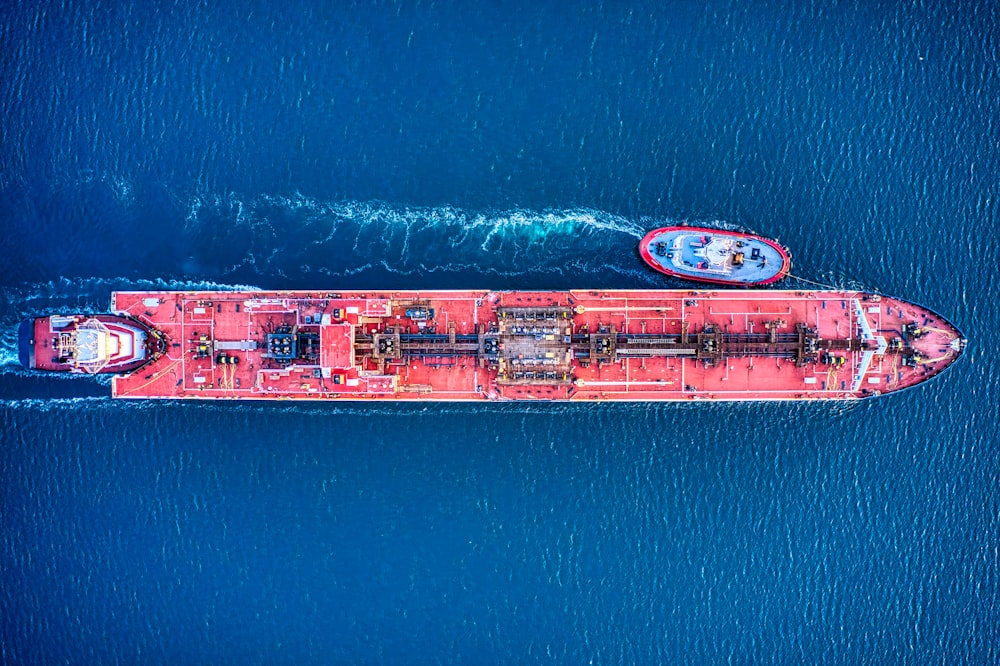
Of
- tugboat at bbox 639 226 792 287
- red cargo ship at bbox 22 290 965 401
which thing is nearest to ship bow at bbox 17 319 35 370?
red cargo ship at bbox 22 290 965 401

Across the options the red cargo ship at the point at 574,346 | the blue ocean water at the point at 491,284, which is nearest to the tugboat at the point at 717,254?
the blue ocean water at the point at 491,284

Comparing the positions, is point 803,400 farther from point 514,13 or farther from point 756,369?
point 514,13

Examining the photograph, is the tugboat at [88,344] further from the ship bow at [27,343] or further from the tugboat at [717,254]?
the tugboat at [717,254]

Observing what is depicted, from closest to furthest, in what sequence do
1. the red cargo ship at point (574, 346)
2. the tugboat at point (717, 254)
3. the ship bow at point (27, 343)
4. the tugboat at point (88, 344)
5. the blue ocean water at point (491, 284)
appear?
the red cargo ship at point (574, 346) → the tugboat at point (88, 344) → the blue ocean water at point (491, 284) → the tugboat at point (717, 254) → the ship bow at point (27, 343)

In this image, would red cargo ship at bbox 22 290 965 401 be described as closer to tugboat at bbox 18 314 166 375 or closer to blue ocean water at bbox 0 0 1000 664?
tugboat at bbox 18 314 166 375

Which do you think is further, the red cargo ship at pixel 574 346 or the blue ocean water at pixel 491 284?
the blue ocean water at pixel 491 284

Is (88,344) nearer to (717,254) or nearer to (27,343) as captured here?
(27,343)
